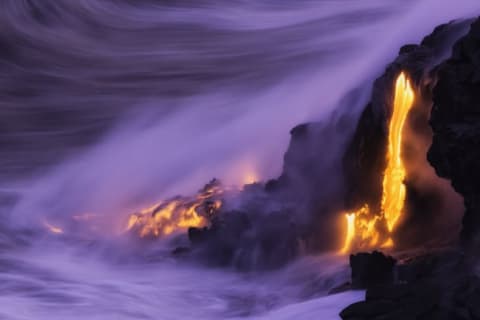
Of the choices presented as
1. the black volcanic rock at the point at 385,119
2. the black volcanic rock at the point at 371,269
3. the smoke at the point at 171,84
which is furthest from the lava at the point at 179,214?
the black volcanic rock at the point at 371,269

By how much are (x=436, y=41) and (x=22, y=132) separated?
29.0ft

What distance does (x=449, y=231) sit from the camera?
689 cm

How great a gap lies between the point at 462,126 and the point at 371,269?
41.1 inches

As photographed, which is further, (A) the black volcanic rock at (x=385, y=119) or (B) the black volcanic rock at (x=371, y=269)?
(A) the black volcanic rock at (x=385, y=119)

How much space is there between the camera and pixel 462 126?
19.7 ft

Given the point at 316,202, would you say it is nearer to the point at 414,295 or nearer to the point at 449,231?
the point at 449,231

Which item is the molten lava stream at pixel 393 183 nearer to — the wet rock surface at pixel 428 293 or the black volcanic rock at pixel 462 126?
the black volcanic rock at pixel 462 126

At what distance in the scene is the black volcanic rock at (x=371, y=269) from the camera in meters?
6.07

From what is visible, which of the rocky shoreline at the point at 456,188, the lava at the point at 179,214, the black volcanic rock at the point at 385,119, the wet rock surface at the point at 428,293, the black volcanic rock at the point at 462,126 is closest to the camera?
the wet rock surface at the point at 428,293

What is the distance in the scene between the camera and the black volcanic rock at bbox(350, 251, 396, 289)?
6.07 meters

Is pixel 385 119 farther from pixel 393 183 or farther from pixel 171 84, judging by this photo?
pixel 171 84

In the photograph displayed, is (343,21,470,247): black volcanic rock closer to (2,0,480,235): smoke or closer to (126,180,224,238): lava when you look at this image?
(2,0,480,235): smoke

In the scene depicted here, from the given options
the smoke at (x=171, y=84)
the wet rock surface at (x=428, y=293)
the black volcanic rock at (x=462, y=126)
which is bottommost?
the wet rock surface at (x=428, y=293)

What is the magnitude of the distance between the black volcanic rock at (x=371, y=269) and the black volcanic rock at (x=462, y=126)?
51 centimetres
